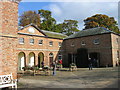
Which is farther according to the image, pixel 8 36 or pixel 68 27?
pixel 68 27

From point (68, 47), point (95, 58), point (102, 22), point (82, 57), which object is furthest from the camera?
point (102, 22)

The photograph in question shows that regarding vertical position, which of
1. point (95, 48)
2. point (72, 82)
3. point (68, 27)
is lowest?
point (72, 82)

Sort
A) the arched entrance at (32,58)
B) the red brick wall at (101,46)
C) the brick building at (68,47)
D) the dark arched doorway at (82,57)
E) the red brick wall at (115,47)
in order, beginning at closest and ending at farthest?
the brick building at (68,47) < the red brick wall at (101,46) < the red brick wall at (115,47) < the arched entrance at (32,58) < the dark arched doorway at (82,57)

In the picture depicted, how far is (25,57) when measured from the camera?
24766 mm

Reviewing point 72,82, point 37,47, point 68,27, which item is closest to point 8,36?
point 72,82

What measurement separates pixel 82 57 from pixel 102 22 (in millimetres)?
20528

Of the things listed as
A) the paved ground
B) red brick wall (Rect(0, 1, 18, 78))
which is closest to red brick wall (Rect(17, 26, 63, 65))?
the paved ground

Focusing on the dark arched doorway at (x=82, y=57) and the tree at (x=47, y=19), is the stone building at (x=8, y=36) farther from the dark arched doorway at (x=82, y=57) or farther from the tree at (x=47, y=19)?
the tree at (x=47, y=19)

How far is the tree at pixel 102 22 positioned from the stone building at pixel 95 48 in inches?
583

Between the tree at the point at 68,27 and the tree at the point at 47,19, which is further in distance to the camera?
the tree at the point at 68,27

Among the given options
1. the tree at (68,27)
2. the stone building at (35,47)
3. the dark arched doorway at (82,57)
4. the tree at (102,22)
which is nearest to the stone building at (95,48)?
the dark arched doorway at (82,57)

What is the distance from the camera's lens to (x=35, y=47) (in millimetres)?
26672

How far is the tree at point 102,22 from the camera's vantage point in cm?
4369

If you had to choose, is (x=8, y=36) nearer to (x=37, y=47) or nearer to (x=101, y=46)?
(x=37, y=47)
